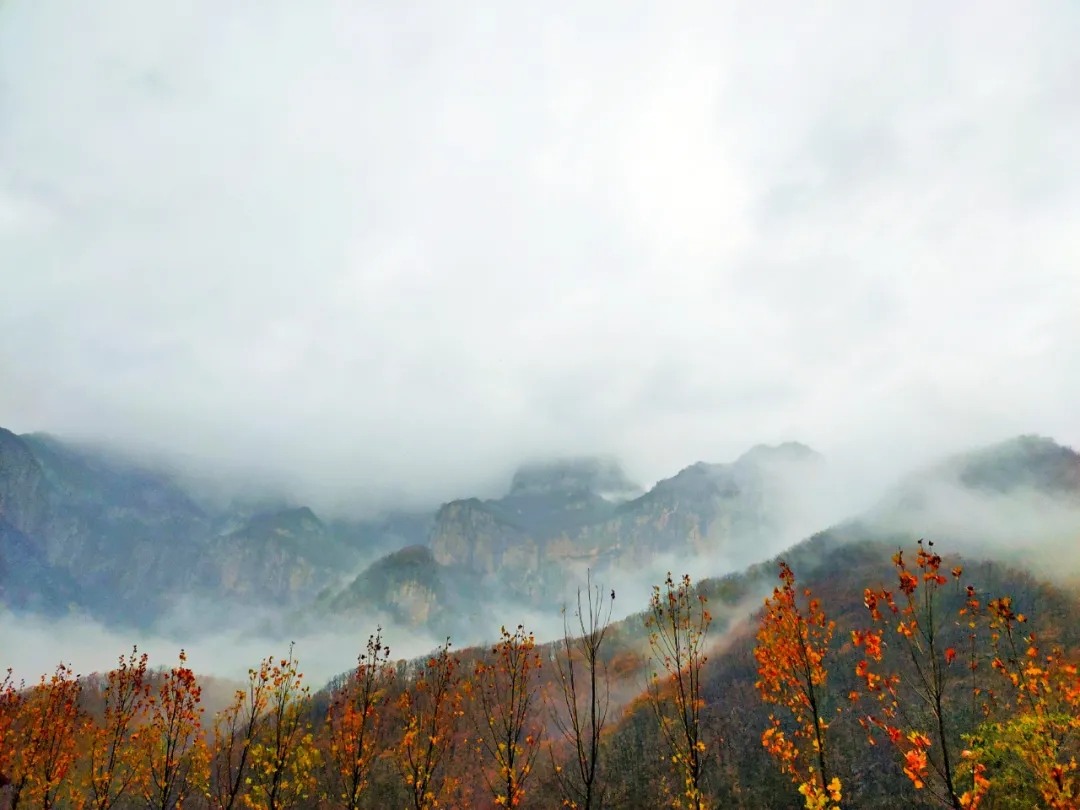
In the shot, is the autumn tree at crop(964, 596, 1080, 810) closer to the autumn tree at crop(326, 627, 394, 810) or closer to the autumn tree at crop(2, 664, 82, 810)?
the autumn tree at crop(326, 627, 394, 810)

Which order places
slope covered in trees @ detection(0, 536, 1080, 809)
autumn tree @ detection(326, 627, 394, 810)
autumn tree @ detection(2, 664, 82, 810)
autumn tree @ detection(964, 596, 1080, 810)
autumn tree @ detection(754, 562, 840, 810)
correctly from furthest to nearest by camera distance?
autumn tree @ detection(2, 664, 82, 810)
autumn tree @ detection(326, 627, 394, 810)
autumn tree @ detection(754, 562, 840, 810)
slope covered in trees @ detection(0, 536, 1080, 809)
autumn tree @ detection(964, 596, 1080, 810)

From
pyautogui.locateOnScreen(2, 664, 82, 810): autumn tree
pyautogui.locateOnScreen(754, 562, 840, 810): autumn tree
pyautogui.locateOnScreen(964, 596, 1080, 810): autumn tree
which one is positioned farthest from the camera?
pyautogui.locateOnScreen(2, 664, 82, 810): autumn tree

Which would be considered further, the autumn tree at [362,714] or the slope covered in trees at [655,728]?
the autumn tree at [362,714]

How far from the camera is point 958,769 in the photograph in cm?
3022

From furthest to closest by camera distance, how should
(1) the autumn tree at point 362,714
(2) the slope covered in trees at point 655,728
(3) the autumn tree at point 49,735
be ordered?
(3) the autumn tree at point 49,735 < (1) the autumn tree at point 362,714 < (2) the slope covered in trees at point 655,728

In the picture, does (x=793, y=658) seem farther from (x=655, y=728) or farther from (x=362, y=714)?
(x=655, y=728)

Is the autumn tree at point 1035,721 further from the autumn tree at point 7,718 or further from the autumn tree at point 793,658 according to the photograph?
the autumn tree at point 7,718

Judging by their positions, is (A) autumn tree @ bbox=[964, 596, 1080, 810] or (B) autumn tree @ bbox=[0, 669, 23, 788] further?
(B) autumn tree @ bbox=[0, 669, 23, 788]

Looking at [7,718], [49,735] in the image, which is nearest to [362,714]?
[49,735]

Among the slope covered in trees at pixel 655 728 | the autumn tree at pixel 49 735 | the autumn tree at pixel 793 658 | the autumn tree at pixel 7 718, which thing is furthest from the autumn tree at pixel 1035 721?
the autumn tree at pixel 7 718

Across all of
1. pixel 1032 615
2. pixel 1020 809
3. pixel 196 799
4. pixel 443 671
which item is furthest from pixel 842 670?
pixel 443 671

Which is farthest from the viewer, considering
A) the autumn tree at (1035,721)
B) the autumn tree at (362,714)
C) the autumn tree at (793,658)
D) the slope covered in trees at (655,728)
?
the autumn tree at (362,714)

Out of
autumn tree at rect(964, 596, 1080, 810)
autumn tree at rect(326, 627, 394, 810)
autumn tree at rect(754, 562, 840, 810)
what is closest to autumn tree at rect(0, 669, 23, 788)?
autumn tree at rect(326, 627, 394, 810)

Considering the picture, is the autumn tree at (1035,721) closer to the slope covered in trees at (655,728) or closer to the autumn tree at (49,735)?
the slope covered in trees at (655,728)
